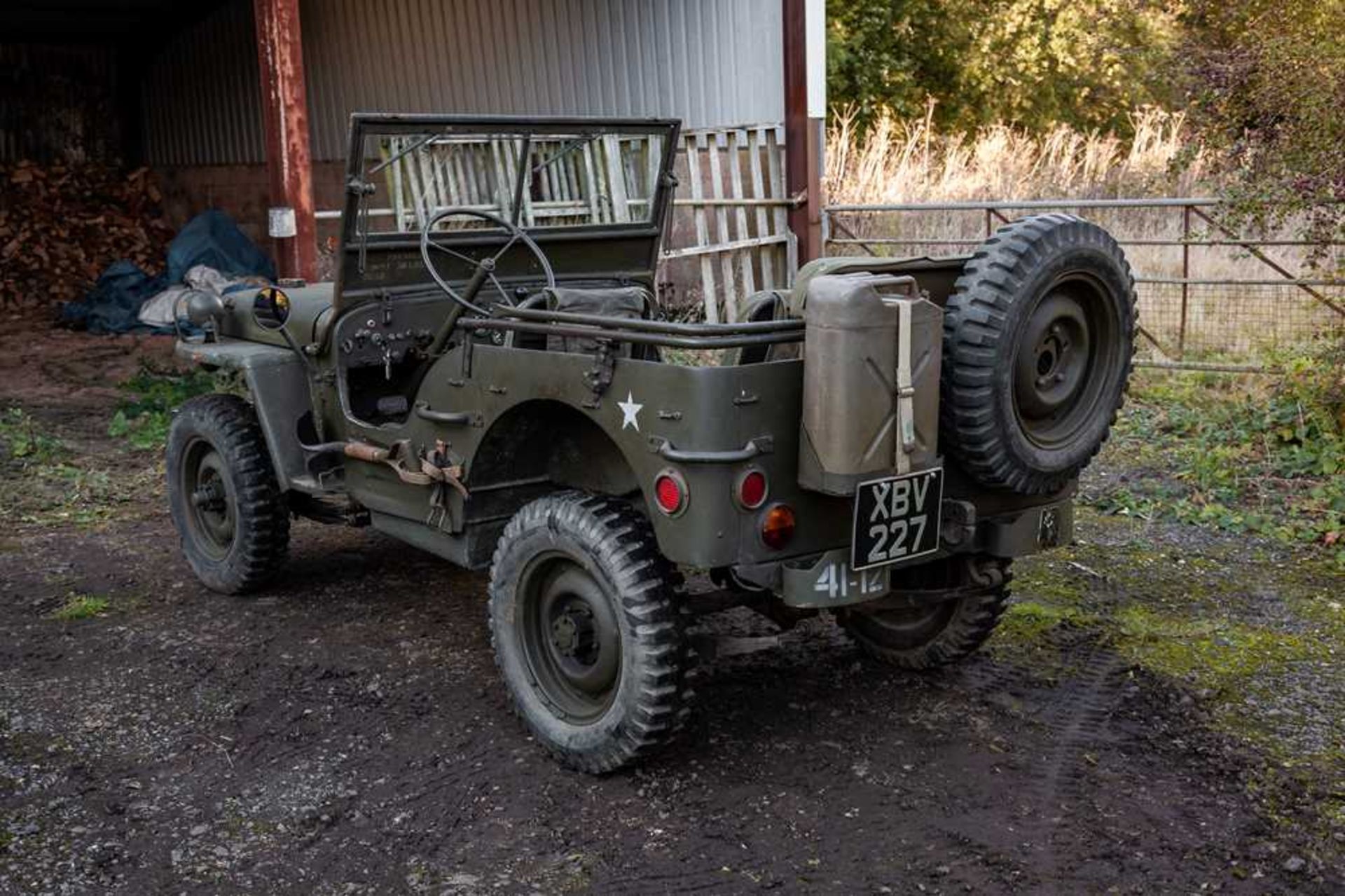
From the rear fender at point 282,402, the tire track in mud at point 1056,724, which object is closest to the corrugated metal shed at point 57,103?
the rear fender at point 282,402

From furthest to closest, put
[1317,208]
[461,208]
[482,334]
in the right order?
1. [1317,208]
2. [461,208]
3. [482,334]

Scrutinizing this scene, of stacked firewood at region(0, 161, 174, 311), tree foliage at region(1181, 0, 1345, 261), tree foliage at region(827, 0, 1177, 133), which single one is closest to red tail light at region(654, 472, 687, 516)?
tree foliage at region(1181, 0, 1345, 261)

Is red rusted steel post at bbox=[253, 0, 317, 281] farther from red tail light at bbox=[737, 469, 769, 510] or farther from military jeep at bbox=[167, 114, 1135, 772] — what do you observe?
red tail light at bbox=[737, 469, 769, 510]

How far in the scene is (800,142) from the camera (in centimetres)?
1026

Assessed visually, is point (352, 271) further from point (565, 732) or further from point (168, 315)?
point (168, 315)

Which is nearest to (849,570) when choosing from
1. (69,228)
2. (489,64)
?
(489,64)

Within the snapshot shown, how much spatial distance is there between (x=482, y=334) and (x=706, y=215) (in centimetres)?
684

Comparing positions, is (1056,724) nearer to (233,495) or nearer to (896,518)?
(896,518)

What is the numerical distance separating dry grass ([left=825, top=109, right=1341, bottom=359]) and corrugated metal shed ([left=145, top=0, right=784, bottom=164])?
1.71m

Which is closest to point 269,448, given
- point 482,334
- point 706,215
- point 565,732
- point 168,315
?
point 482,334

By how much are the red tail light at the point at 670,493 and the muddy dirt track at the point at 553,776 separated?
80 cm

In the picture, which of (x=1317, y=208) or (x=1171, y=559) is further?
(x=1317, y=208)

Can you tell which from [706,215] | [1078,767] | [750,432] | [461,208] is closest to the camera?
[750,432]

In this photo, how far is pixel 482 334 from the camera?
4422 millimetres
